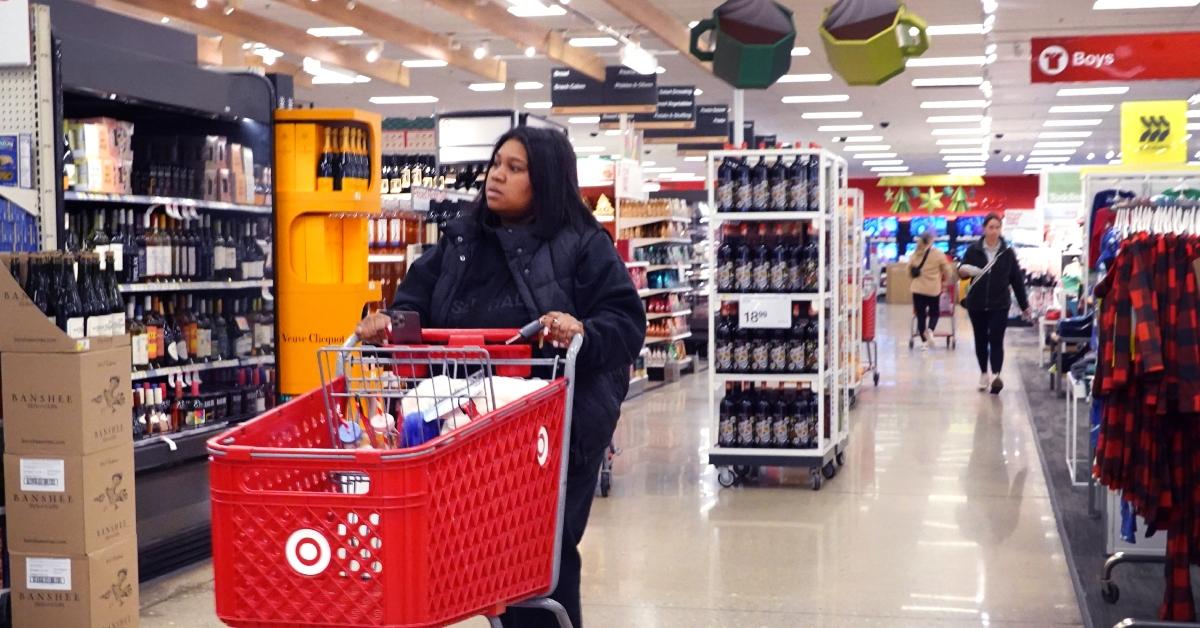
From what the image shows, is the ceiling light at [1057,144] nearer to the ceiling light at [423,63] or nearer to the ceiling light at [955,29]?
the ceiling light at [955,29]

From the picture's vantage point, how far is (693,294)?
16.3m

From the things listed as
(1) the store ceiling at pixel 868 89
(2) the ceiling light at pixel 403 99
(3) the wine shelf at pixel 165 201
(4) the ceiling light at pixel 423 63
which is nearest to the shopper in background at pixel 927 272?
(1) the store ceiling at pixel 868 89

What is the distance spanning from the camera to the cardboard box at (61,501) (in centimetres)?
384

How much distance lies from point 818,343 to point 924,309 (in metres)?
11.3

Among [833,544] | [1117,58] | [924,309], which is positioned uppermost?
[1117,58]

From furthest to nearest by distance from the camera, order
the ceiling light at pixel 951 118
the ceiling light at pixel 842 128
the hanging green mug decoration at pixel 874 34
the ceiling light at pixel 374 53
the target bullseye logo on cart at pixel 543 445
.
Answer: the ceiling light at pixel 842 128, the ceiling light at pixel 951 118, the ceiling light at pixel 374 53, the hanging green mug decoration at pixel 874 34, the target bullseye logo on cart at pixel 543 445

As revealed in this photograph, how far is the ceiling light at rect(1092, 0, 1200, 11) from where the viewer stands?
14094 millimetres

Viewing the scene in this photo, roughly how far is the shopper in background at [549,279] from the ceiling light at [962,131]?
25073mm

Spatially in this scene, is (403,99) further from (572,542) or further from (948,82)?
(572,542)

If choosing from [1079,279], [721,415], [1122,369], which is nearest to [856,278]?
[1079,279]

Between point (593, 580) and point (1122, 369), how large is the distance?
224cm

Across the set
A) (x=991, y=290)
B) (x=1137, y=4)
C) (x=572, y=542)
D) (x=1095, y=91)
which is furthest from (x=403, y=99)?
(x=572, y=542)

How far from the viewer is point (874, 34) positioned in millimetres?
6684

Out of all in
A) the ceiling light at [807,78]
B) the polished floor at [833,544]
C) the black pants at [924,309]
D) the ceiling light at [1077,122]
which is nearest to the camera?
the polished floor at [833,544]
